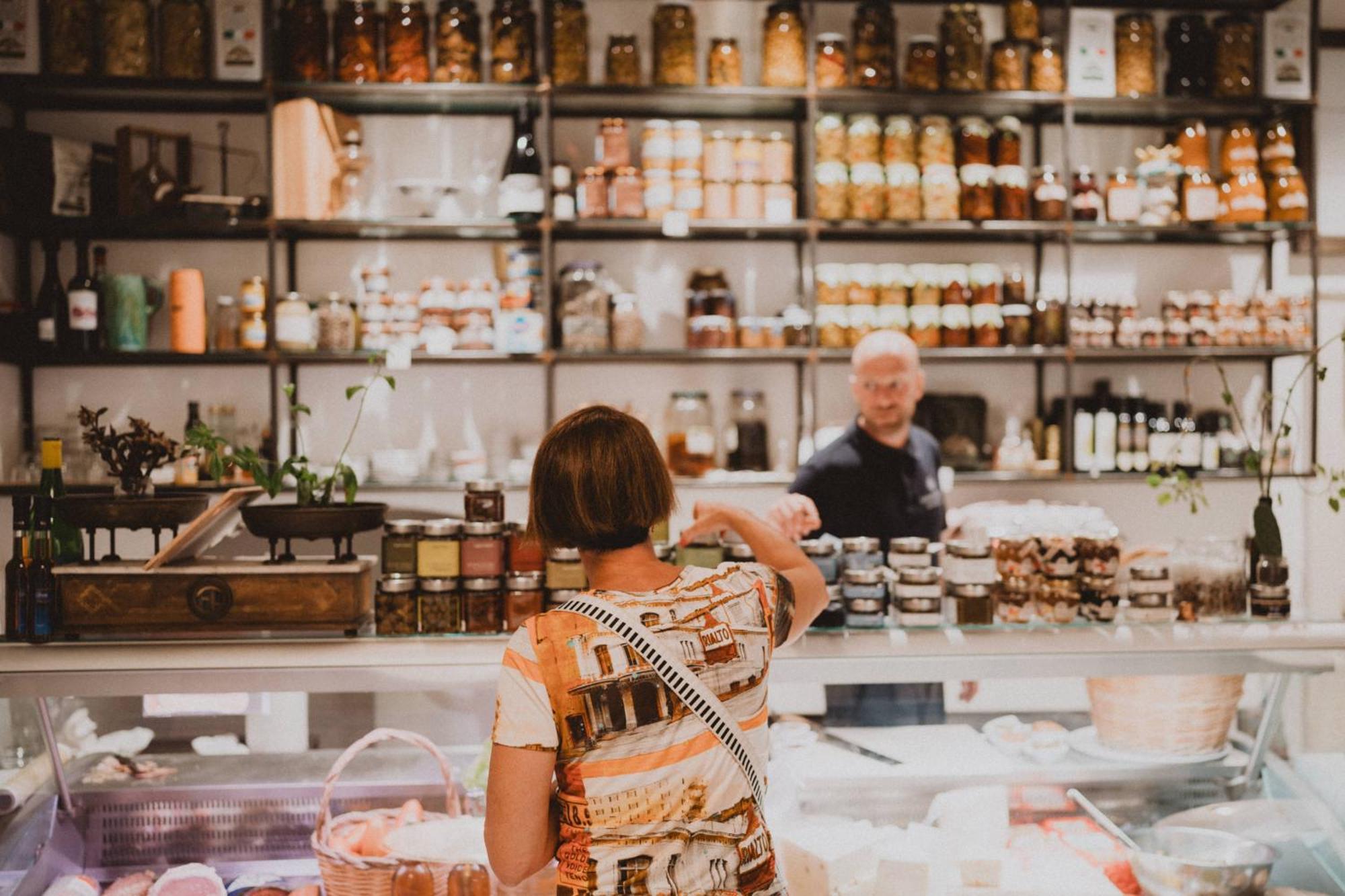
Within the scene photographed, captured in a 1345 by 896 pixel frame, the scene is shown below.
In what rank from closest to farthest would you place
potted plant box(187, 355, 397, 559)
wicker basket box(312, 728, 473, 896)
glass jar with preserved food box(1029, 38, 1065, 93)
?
wicker basket box(312, 728, 473, 896) → potted plant box(187, 355, 397, 559) → glass jar with preserved food box(1029, 38, 1065, 93)

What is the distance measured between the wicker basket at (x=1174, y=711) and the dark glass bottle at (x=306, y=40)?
11.1ft

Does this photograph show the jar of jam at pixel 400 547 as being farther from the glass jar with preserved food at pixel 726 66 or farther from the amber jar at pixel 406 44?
the glass jar with preserved food at pixel 726 66

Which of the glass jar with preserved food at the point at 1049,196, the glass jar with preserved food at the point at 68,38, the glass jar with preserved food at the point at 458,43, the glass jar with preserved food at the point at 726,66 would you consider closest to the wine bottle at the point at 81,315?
the glass jar with preserved food at the point at 68,38

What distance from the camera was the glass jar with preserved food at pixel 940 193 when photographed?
4188 mm

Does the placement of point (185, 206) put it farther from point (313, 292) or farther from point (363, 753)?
point (363, 753)

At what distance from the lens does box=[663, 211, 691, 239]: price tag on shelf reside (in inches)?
159

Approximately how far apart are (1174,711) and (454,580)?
1318 millimetres

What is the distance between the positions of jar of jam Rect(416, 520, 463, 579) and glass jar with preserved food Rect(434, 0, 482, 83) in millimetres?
2632

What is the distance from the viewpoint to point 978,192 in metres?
4.23

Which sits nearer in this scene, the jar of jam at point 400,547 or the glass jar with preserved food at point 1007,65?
the jar of jam at point 400,547

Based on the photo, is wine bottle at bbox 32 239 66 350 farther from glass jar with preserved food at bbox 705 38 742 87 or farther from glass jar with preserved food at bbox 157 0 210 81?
glass jar with preserved food at bbox 705 38 742 87

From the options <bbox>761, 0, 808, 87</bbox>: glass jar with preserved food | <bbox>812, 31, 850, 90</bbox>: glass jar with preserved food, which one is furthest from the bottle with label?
<bbox>812, 31, 850, 90</bbox>: glass jar with preserved food

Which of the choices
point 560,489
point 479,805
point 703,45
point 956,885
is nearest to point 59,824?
point 479,805

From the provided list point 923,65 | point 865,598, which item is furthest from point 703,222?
point 865,598
